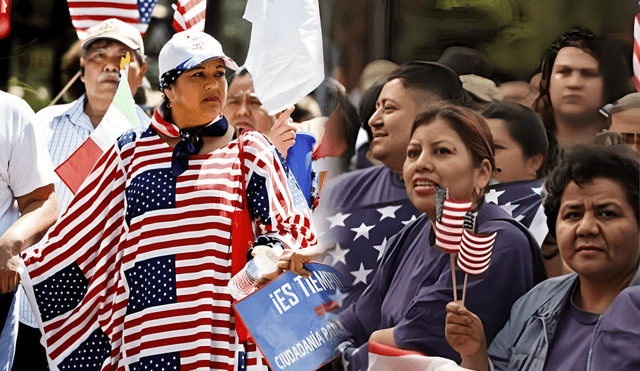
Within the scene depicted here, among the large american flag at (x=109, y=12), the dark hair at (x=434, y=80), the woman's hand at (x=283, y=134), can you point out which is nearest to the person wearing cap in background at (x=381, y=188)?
the dark hair at (x=434, y=80)

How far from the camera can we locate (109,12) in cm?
620

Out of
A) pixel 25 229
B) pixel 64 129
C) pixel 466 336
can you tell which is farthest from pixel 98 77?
pixel 466 336

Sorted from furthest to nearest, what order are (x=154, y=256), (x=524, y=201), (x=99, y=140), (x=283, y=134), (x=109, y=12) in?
(x=109, y=12), (x=283, y=134), (x=99, y=140), (x=154, y=256), (x=524, y=201)

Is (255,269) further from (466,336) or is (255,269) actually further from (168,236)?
(466,336)

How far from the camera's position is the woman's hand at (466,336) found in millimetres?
3287

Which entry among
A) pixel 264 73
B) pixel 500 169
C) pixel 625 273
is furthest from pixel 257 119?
pixel 625 273

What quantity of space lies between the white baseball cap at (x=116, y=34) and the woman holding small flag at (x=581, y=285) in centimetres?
316

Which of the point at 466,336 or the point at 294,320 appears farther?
the point at 294,320

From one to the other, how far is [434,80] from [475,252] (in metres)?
0.69

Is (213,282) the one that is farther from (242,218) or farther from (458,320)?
(458,320)

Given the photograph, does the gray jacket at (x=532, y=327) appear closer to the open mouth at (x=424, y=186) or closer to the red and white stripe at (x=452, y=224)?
the red and white stripe at (x=452, y=224)

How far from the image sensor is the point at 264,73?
4.42m

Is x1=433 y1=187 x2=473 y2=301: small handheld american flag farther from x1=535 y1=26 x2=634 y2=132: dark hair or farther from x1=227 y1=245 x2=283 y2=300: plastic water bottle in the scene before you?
x1=227 y1=245 x2=283 y2=300: plastic water bottle

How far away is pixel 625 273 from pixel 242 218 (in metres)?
1.59
